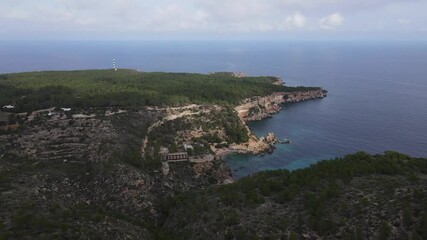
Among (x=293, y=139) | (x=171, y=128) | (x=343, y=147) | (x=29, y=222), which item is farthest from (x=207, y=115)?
(x=29, y=222)

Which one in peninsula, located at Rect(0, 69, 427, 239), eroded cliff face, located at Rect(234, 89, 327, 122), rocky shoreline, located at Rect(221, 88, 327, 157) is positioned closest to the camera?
peninsula, located at Rect(0, 69, 427, 239)

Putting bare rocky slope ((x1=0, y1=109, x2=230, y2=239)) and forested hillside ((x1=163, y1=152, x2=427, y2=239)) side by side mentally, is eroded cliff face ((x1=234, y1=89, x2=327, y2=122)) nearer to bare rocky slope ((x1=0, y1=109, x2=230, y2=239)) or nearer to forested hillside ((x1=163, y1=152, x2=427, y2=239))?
bare rocky slope ((x1=0, y1=109, x2=230, y2=239))

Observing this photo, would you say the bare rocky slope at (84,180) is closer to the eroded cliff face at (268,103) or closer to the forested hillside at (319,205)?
the forested hillside at (319,205)

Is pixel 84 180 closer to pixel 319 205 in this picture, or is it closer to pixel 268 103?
pixel 319 205

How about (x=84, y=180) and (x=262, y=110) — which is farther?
(x=262, y=110)

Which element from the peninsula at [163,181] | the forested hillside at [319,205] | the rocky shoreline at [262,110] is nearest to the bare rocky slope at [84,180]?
the peninsula at [163,181]

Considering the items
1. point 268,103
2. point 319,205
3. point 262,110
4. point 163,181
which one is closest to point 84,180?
point 163,181

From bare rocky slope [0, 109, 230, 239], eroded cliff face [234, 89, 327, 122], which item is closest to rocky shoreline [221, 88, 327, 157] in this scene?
eroded cliff face [234, 89, 327, 122]

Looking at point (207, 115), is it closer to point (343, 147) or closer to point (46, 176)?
point (343, 147)

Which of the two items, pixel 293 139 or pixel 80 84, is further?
pixel 80 84
